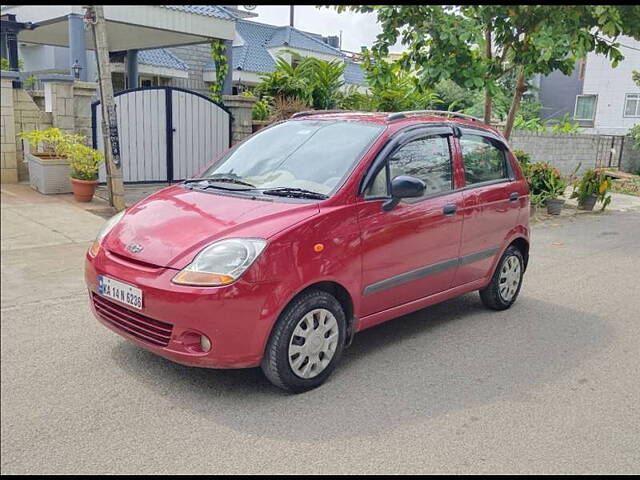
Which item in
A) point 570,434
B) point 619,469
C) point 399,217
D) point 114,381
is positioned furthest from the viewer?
point 399,217

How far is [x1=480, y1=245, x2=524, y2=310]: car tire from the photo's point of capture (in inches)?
227

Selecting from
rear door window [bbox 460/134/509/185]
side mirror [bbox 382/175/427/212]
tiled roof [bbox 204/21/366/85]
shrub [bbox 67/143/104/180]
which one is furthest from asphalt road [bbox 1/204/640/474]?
tiled roof [bbox 204/21/366/85]

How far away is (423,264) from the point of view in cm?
473

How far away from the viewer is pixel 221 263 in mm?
3555

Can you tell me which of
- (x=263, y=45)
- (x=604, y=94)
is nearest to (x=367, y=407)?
(x=263, y=45)

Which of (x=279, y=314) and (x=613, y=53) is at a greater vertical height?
(x=613, y=53)

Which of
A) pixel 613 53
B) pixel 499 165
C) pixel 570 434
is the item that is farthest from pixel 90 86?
pixel 570 434

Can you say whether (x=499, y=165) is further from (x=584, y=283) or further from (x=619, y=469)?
(x=619, y=469)

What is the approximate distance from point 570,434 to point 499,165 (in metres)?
2.86

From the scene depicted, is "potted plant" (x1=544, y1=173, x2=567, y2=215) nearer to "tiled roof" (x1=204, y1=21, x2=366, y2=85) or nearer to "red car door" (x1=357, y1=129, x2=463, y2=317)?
"red car door" (x1=357, y1=129, x2=463, y2=317)

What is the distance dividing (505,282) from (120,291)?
12.0 feet

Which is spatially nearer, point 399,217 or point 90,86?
point 399,217

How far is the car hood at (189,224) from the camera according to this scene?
143 inches

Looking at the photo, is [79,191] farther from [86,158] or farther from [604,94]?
[604,94]
